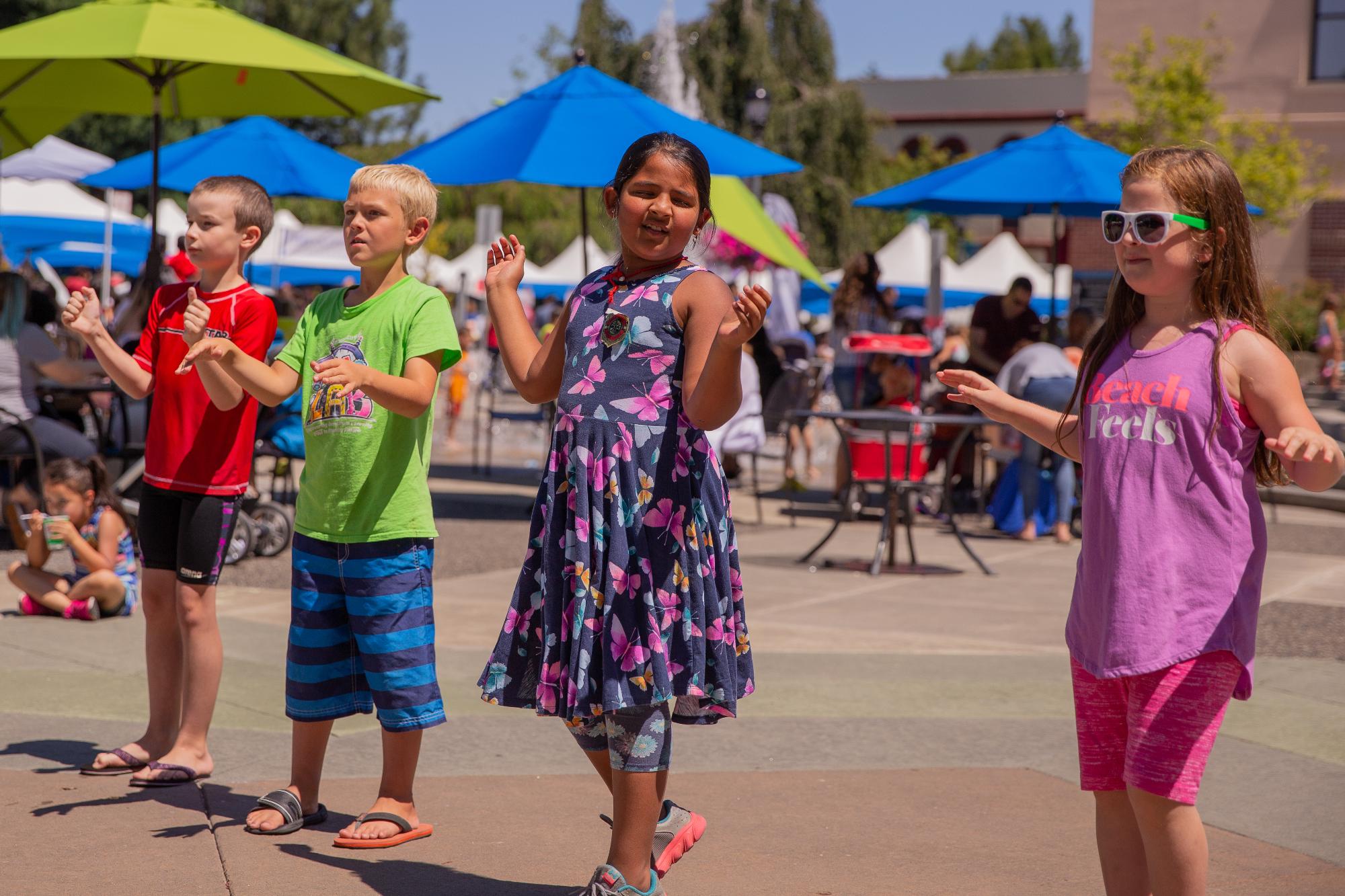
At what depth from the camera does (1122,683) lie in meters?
2.93

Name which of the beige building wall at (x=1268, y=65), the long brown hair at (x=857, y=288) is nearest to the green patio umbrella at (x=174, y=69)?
the long brown hair at (x=857, y=288)

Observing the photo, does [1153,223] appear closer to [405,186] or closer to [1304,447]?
[1304,447]

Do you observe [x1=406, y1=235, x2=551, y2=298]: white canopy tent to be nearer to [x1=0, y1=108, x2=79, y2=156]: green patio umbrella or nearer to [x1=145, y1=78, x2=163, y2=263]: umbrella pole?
[x1=0, y1=108, x2=79, y2=156]: green patio umbrella

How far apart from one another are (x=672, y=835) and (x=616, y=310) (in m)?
1.26

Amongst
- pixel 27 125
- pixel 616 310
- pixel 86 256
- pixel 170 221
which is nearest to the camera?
pixel 616 310

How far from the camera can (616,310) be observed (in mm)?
3371

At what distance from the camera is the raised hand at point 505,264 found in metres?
3.57

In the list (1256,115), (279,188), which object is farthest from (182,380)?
(1256,115)

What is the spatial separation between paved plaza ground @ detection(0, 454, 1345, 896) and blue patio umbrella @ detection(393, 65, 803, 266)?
304 cm

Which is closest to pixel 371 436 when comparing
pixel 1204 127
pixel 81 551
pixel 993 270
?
pixel 81 551

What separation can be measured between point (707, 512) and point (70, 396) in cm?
758

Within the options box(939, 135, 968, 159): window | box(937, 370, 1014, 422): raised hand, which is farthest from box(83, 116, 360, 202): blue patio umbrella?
box(939, 135, 968, 159): window

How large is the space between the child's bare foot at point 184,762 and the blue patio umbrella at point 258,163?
26.6 ft

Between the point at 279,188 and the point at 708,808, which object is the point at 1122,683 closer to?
the point at 708,808
